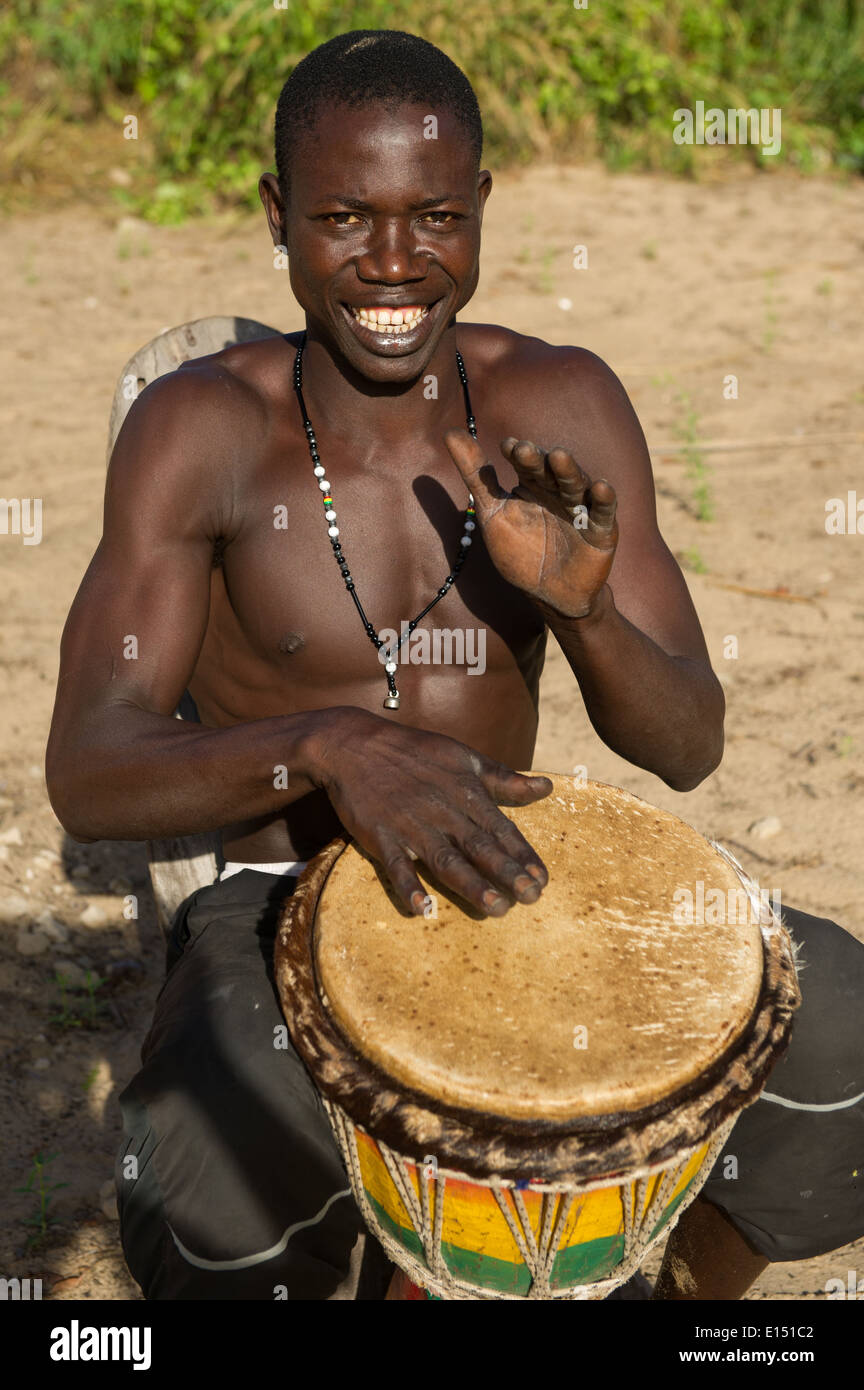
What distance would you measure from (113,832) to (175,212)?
6.66m

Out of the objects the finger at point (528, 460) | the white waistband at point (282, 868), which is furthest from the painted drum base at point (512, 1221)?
the finger at point (528, 460)

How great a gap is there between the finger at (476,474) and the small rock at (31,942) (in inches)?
76.5

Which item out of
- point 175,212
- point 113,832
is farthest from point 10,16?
point 113,832

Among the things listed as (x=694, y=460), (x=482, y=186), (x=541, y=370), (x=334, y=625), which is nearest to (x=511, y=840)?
(x=334, y=625)

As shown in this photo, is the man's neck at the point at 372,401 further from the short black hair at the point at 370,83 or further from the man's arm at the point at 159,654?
the short black hair at the point at 370,83

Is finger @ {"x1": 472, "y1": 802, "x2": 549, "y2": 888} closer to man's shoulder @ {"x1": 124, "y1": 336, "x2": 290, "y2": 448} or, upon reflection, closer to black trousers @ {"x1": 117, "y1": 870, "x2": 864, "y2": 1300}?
black trousers @ {"x1": 117, "y1": 870, "x2": 864, "y2": 1300}

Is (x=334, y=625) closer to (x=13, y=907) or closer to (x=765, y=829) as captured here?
(x=13, y=907)

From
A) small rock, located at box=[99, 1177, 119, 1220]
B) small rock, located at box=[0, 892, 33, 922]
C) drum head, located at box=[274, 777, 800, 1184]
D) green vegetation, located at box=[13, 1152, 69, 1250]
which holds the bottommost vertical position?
small rock, located at box=[99, 1177, 119, 1220]

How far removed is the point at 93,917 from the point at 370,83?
217 centimetres

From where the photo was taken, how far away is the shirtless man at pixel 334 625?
2.21 meters

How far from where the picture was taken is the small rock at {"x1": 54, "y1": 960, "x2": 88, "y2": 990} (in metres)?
3.56

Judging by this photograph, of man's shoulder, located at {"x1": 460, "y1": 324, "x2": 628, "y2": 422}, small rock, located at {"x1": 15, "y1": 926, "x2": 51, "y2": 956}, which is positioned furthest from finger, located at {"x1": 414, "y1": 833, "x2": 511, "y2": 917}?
small rock, located at {"x1": 15, "y1": 926, "x2": 51, "y2": 956}

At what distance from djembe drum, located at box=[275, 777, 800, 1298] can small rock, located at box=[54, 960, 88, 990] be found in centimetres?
149

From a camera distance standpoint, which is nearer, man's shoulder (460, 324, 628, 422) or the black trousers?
the black trousers
